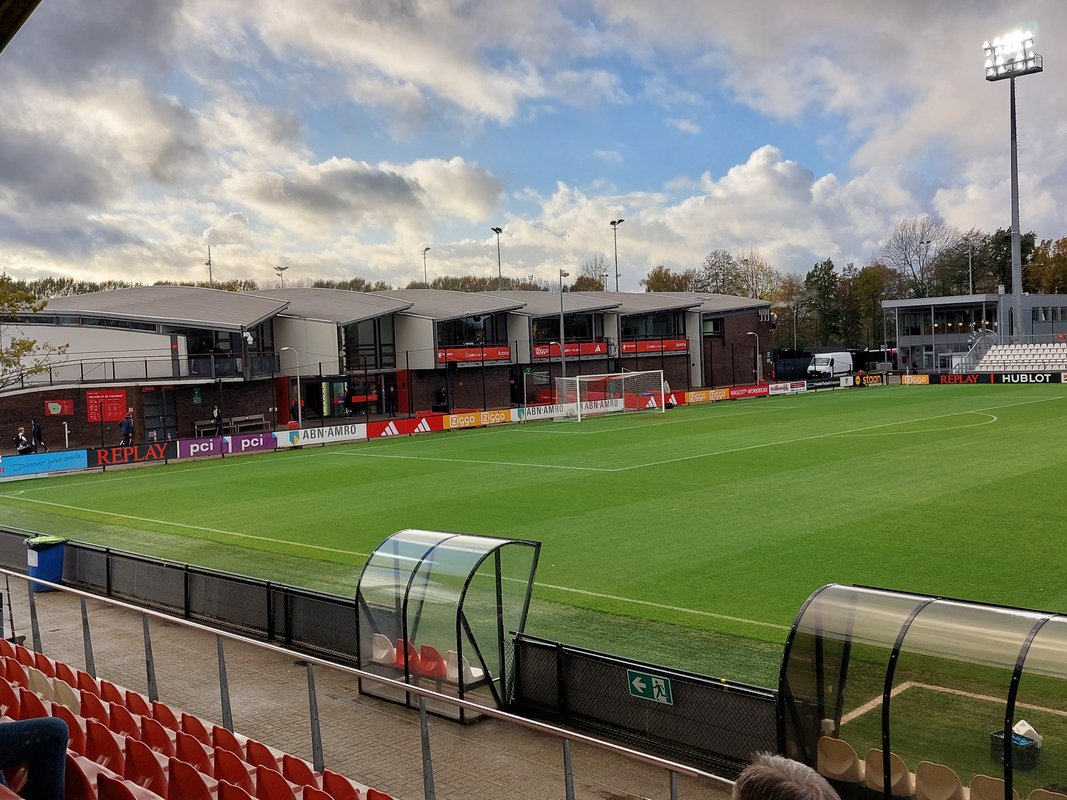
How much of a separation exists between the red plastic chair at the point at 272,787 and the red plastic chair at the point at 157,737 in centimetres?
131

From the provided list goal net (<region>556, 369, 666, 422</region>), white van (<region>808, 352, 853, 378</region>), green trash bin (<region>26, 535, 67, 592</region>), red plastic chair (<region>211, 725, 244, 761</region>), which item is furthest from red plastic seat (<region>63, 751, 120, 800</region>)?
white van (<region>808, 352, 853, 378</region>)

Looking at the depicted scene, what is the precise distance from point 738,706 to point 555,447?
29978 mm

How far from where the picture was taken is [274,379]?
5234cm

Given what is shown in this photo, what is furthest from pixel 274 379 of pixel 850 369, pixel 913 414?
pixel 850 369

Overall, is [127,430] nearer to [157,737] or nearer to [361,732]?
[361,732]

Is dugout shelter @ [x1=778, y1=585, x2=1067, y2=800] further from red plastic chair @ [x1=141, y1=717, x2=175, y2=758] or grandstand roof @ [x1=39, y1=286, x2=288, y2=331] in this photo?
grandstand roof @ [x1=39, y1=286, x2=288, y2=331]

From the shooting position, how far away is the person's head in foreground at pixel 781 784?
9.09 ft

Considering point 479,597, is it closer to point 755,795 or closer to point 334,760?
point 334,760

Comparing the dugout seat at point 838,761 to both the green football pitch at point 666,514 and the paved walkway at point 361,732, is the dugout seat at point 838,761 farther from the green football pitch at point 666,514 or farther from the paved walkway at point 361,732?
the green football pitch at point 666,514

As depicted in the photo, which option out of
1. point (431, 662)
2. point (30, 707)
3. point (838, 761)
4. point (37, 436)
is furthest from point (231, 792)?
point (37, 436)

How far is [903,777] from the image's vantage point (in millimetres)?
7359

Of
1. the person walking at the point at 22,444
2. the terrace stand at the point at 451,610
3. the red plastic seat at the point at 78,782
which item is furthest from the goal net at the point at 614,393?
the red plastic seat at the point at 78,782

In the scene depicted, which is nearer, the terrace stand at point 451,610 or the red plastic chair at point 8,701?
the red plastic chair at point 8,701

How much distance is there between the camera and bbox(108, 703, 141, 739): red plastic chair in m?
7.84
